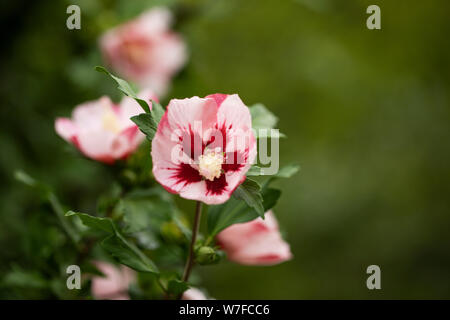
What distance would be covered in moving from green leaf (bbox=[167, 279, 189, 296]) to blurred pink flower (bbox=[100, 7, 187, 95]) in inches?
26.4

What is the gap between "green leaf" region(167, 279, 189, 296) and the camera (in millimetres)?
626

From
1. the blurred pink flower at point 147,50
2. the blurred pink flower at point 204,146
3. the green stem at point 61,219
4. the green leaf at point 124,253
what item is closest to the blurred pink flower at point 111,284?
the green stem at point 61,219

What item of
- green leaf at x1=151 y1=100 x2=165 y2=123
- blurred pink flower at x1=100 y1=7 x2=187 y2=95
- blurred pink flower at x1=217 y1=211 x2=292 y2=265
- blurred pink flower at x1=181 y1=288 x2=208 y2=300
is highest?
blurred pink flower at x1=100 y1=7 x2=187 y2=95

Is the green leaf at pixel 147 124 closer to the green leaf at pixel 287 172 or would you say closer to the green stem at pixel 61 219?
the green leaf at pixel 287 172

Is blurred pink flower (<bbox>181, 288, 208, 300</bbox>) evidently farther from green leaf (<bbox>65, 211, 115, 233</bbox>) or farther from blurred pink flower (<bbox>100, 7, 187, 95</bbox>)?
blurred pink flower (<bbox>100, 7, 187, 95</bbox>)

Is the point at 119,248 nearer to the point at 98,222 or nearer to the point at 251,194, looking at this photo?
the point at 98,222

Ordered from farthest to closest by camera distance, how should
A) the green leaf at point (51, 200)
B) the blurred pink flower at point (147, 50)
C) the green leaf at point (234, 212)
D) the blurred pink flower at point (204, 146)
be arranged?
the blurred pink flower at point (147, 50)
the green leaf at point (51, 200)
the green leaf at point (234, 212)
the blurred pink flower at point (204, 146)

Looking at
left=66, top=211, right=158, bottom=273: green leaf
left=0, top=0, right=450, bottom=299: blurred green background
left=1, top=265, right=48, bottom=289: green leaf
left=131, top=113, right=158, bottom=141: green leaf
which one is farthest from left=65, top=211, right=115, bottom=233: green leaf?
left=0, top=0, right=450, bottom=299: blurred green background

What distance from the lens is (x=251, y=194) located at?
58 cm

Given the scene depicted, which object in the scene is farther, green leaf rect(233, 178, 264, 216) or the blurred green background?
the blurred green background

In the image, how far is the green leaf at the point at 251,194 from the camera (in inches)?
22.4

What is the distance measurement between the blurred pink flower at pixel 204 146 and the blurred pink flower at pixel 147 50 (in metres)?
0.65

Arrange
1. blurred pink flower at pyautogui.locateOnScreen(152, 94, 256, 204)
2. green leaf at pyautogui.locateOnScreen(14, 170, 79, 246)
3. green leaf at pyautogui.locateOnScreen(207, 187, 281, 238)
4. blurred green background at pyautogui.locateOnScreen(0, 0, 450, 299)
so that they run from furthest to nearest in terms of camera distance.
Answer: blurred green background at pyautogui.locateOnScreen(0, 0, 450, 299)
green leaf at pyautogui.locateOnScreen(14, 170, 79, 246)
green leaf at pyautogui.locateOnScreen(207, 187, 281, 238)
blurred pink flower at pyautogui.locateOnScreen(152, 94, 256, 204)
